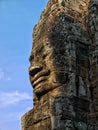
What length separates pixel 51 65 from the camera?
8836 mm

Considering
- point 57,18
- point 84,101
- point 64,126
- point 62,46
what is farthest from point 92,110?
point 57,18

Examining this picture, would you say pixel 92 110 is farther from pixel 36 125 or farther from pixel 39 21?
pixel 39 21

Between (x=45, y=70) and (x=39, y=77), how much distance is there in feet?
0.90

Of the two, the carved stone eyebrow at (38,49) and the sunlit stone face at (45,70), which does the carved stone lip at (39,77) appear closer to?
the sunlit stone face at (45,70)

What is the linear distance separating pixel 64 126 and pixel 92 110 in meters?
1.09

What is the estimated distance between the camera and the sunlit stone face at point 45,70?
340 inches

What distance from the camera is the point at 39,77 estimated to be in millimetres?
9039

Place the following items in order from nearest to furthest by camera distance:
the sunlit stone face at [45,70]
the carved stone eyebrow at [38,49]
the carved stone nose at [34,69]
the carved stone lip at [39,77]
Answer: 1. the sunlit stone face at [45,70]
2. the carved stone lip at [39,77]
3. the carved stone nose at [34,69]
4. the carved stone eyebrow at [38,49]

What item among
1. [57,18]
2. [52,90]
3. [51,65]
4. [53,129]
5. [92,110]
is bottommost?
[53,129]

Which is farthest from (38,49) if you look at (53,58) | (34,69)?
(53,58)

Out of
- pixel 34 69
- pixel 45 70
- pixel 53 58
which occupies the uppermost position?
pixel 53 58

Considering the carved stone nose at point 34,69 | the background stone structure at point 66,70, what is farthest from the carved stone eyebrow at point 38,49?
the carved stone nose at point 34,69

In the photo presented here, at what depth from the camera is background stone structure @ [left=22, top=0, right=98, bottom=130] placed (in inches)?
321

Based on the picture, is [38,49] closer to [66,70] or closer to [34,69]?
[34,69]
